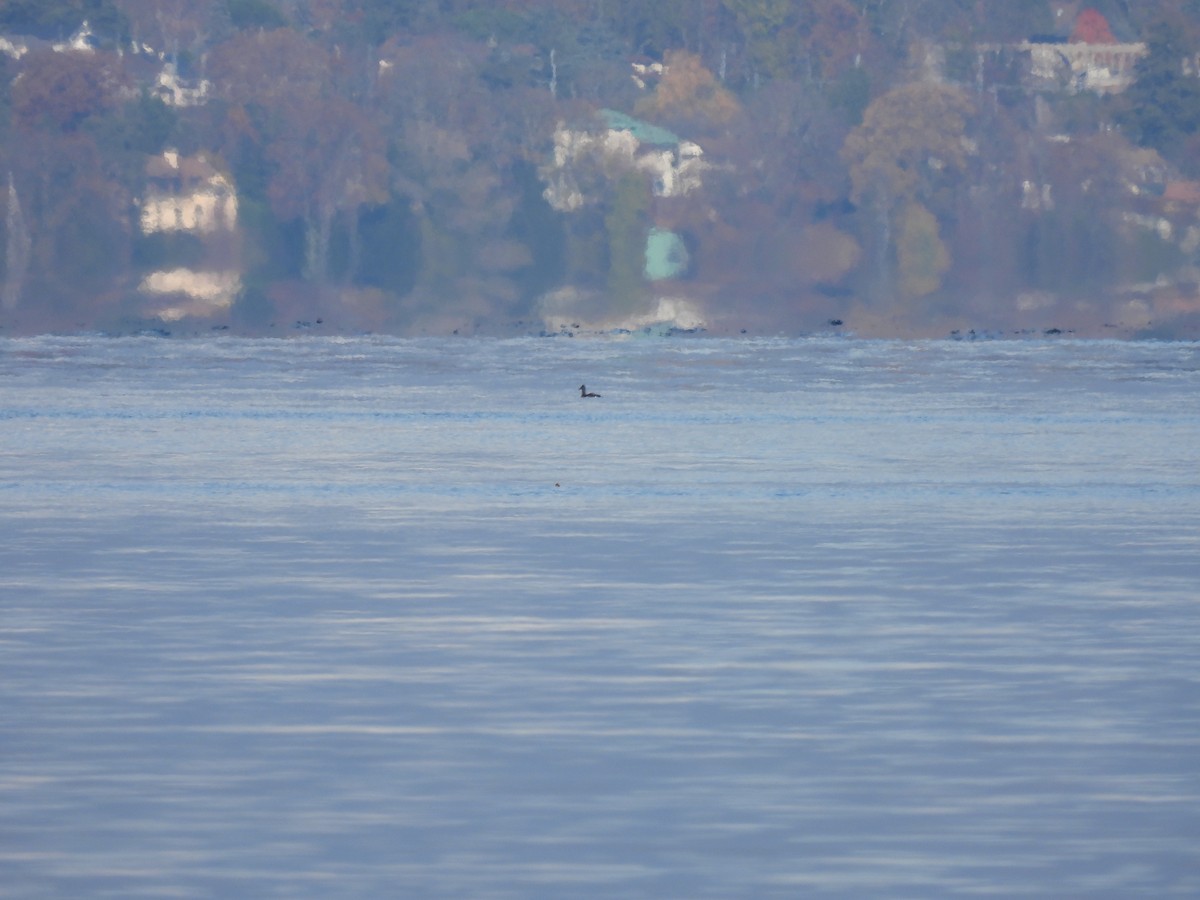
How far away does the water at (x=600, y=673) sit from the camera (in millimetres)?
7574

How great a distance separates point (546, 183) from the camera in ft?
240

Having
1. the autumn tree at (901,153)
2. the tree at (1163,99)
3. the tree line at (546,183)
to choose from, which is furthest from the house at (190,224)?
the tree at (1163,99)

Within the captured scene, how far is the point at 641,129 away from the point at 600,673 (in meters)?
67.7

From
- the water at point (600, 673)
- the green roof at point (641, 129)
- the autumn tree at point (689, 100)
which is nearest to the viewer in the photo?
the water at point (600, 673)

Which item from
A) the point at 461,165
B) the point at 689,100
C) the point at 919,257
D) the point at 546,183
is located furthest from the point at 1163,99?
the point at 461,165

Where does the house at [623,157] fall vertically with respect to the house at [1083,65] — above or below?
below

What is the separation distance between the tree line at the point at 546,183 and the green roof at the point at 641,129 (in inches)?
24.1

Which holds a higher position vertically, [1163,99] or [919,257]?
[1163,99]

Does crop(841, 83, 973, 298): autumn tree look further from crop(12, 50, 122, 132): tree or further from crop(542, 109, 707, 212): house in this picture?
crop(12, 50, 122, 132): tree

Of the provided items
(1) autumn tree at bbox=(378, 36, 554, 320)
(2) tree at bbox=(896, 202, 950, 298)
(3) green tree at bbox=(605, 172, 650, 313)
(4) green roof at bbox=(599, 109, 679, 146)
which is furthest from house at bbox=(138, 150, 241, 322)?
(2) tree at bbox=(896, 202, 950, 298)

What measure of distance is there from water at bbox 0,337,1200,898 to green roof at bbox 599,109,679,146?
52.5 metres

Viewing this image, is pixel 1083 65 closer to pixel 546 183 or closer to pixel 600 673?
pixel 546 183

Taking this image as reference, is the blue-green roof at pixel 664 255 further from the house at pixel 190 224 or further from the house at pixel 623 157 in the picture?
the house at pixel 190 224

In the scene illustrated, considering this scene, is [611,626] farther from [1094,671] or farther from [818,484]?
[818,484]
